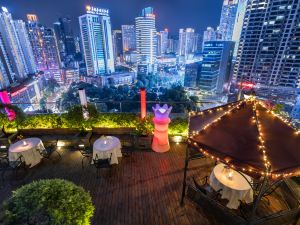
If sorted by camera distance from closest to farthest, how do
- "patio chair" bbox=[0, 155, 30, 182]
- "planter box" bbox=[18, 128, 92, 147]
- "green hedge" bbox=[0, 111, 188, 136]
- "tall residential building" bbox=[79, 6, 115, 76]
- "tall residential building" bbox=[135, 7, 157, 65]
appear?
"patio chair" bbox=[0, 155, 30, 182] < "planter box" bbox=[18, 128, 92, 147] < "green hedge" bbox=[0, 111, 188, 136] < "tall residential building" bbox=[79, 6, 115, 76] < "tall residential building" bbox=[135, 7, 157, 65]

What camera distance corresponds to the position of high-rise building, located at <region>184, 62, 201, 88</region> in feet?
191

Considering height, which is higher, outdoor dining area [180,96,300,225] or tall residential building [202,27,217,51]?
tall residential building [202,27,217,51]

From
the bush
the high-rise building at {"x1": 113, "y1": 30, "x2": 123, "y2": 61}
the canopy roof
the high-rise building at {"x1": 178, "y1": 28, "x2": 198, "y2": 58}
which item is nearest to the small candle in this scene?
the canopy roof

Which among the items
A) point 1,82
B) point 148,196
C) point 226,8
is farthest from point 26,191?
point 226,8

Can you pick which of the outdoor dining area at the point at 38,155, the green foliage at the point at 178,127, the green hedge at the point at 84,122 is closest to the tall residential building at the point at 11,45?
the green hedge at the point at 84,122

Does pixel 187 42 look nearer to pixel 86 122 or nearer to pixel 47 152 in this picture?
pixel 86 122

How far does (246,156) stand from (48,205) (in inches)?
112

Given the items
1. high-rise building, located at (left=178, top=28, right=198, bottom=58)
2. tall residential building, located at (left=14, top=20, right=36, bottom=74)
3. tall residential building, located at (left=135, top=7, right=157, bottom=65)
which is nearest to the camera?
tall residential building, located at (left=14, top=20, right=36, bottom=74)

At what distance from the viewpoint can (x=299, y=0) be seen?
36.4 m

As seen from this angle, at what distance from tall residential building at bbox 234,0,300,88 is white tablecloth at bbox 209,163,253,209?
4062 cm

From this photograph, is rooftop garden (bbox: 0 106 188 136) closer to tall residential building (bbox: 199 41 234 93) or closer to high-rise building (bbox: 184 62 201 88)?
tall residential building (bbox: 199 41 234 93)

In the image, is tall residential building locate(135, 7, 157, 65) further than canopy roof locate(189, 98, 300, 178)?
Yes

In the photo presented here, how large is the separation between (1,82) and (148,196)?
56.8 m

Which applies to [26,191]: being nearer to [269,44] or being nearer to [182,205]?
[182,205]
